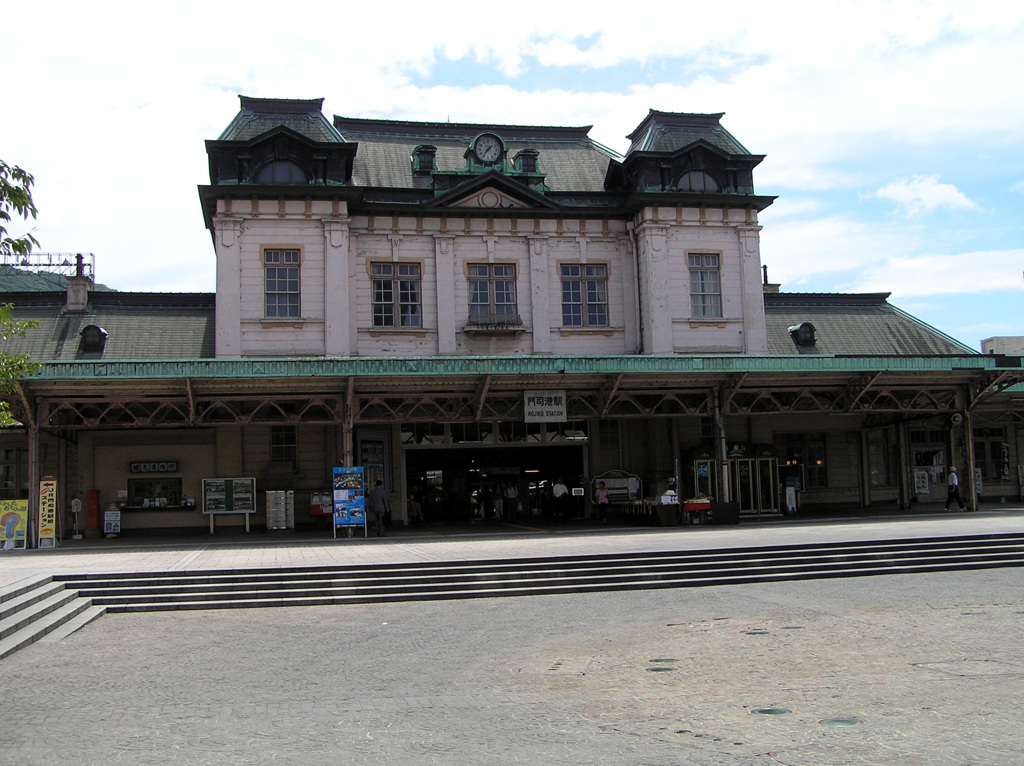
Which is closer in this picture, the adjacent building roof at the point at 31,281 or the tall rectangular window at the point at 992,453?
the tall rectangular window at the point at 992,453

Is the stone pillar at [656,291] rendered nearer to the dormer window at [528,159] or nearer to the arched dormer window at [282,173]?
the dormer window at [528,159]

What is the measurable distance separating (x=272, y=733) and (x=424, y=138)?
25.1 m

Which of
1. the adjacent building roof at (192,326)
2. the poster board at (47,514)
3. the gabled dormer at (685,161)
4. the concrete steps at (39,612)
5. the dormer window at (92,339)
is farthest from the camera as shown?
the gabled dormer at (685,161)

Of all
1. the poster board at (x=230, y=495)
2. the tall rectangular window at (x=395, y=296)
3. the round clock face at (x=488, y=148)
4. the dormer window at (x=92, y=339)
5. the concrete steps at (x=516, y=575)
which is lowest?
the concrete steps at (x=516, y=575)

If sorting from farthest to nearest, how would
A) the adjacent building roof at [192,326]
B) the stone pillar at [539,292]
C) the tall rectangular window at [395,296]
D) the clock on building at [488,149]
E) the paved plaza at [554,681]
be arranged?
the clock on building at [488,149] → the stone pillar at [539,292] → the tall rectangular window at [395,296] → the adjacent building roof at [192,326] → the paved plaza at [554,681]

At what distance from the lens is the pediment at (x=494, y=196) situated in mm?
27672

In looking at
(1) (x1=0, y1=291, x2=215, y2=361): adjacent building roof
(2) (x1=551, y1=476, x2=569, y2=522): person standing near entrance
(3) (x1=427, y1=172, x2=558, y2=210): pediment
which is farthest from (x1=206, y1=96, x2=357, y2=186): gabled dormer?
(2) (x1=551, y1=476, x2=569, y2=522): person standing near entrance

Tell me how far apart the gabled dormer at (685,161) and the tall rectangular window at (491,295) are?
15.8ft

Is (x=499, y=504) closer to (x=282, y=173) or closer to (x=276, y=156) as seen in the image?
(x=282, y=173)

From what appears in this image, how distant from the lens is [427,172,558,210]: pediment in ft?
90.8

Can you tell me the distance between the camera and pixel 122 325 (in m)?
27.7

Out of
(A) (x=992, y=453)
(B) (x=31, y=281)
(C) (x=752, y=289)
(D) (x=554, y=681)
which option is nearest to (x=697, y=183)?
(C) (x=752, y=289)

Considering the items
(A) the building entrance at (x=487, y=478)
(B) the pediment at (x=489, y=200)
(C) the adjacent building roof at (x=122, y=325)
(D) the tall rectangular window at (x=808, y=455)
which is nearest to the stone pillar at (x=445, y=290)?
(B) the pediment at (x=489, y=200)

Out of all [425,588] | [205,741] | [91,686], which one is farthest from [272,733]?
[425,588]
